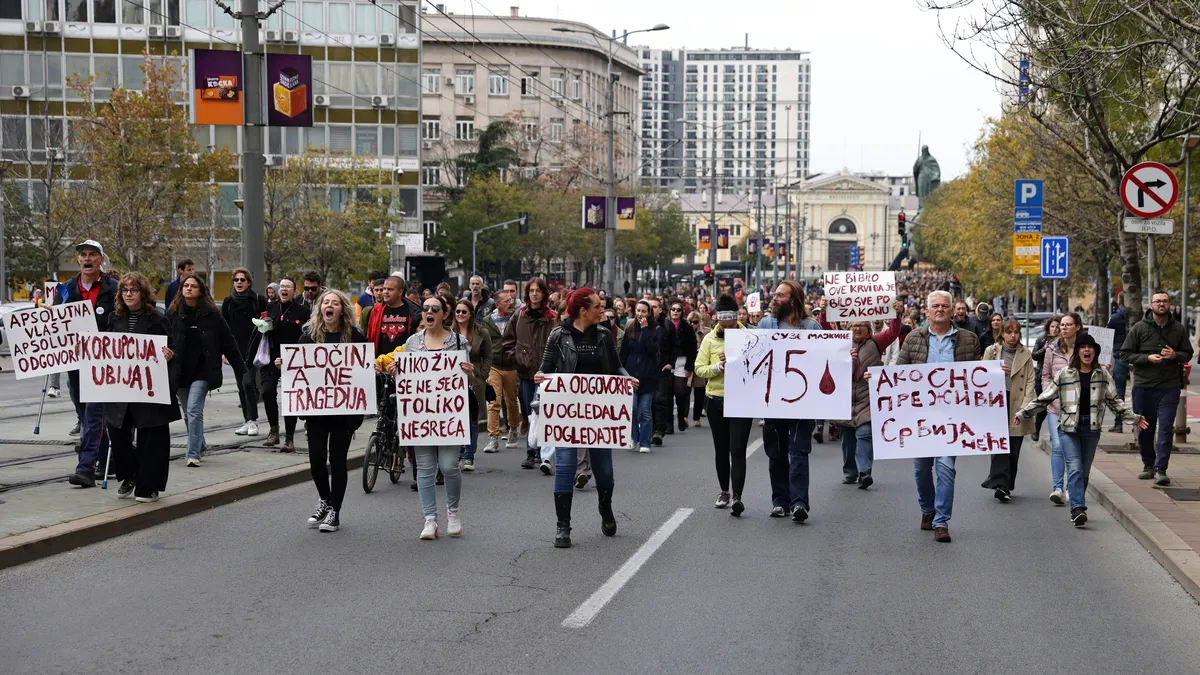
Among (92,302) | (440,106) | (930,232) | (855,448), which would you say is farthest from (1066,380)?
(440,106)

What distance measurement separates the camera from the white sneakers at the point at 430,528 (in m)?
9.78

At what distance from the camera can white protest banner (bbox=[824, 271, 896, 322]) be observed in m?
14.8

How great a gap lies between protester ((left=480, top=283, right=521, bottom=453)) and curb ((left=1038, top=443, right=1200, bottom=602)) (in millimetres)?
6241

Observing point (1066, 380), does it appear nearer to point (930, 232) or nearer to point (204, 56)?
point (204, 56)

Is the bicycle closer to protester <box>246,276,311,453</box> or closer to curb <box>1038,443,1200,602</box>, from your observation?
protester <box>246,276,311,453</box>

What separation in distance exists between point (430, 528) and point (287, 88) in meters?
9.16

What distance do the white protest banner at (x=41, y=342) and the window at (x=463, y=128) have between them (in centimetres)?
10250

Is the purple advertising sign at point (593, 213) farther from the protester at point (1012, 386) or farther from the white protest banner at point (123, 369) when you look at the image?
the white protest banner at point (123, 369)

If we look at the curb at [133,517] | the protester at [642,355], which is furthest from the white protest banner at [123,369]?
the protester at [642,355]

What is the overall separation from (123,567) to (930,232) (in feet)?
207

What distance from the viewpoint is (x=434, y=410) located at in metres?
9.91

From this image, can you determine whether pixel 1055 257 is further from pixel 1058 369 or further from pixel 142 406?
pixel 142 406

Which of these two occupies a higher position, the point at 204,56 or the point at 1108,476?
the point at 204,56

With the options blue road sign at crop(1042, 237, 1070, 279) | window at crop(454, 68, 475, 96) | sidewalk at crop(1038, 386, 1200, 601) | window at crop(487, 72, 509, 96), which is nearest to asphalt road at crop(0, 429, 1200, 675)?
sidewalk at crop(1038, 386, 1200, 601)
